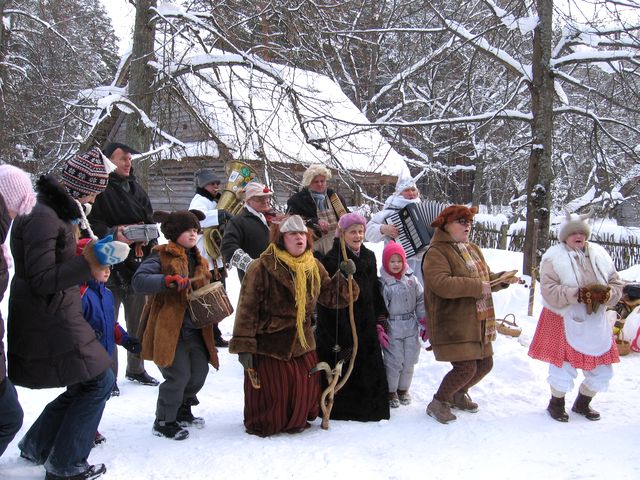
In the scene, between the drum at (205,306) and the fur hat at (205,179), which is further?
the fur hat at (205,179)

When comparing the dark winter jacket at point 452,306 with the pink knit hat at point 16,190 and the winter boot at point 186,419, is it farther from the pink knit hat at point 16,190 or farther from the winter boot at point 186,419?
the pink knit hat at point 16,190

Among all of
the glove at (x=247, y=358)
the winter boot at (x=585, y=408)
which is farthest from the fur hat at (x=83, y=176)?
the winter boot at (x=585, y=408)

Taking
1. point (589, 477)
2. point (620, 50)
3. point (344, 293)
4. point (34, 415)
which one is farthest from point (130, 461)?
point (620, 50)

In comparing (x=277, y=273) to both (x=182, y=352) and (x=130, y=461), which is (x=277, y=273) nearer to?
(x=182, y=352)

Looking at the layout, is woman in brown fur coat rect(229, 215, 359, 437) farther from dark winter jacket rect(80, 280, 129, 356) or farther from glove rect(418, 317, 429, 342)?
glove rect(418, 317, 429, 342)

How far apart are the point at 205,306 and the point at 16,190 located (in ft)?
4.77

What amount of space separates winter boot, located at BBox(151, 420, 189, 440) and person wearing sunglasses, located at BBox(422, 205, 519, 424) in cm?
190

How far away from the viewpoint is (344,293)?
4117mm

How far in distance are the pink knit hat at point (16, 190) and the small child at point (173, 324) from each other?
1112 mm

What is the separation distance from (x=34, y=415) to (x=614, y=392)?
4.91 meters

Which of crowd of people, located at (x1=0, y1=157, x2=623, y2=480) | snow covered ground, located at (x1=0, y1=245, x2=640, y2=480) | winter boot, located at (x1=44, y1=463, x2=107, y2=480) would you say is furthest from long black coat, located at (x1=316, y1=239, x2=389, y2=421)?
winter boot, located at (x1=44, y1=463, x2=107, y2=480)

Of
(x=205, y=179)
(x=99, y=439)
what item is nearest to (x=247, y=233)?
(x=205, y=179)

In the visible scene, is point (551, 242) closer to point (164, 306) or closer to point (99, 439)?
point (164, 306)

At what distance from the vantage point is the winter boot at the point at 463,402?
4.55 metres
